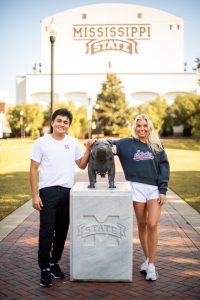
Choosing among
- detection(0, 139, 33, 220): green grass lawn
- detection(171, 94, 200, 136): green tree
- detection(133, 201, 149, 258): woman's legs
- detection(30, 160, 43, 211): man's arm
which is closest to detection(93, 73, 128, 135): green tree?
detection(171, 94, 200, 136): green tree

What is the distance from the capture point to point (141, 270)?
507 centimetres

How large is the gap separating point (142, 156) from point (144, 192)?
1.44 ft

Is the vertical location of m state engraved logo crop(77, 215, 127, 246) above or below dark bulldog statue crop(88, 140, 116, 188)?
below

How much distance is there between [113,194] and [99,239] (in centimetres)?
58

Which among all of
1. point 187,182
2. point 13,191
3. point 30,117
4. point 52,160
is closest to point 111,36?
point 30,117

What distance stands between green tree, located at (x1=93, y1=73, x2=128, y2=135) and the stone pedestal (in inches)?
1634

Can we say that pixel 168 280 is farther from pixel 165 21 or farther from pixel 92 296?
pixel 165 21

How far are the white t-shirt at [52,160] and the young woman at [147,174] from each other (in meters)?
0.67

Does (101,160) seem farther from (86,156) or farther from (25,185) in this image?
(25,185)

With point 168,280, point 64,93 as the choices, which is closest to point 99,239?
point 168,280

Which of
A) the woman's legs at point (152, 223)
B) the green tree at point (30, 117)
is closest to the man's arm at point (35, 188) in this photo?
the woman's legs at point (152, 223)

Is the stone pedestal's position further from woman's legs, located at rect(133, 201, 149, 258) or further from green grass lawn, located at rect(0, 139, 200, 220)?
green grass lawn, located at rect(0, 139, 200, 220)

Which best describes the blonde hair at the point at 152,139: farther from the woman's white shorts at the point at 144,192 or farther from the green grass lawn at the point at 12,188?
the green grass lawn at the point at 12,188

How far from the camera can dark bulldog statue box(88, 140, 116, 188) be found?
468 cm
